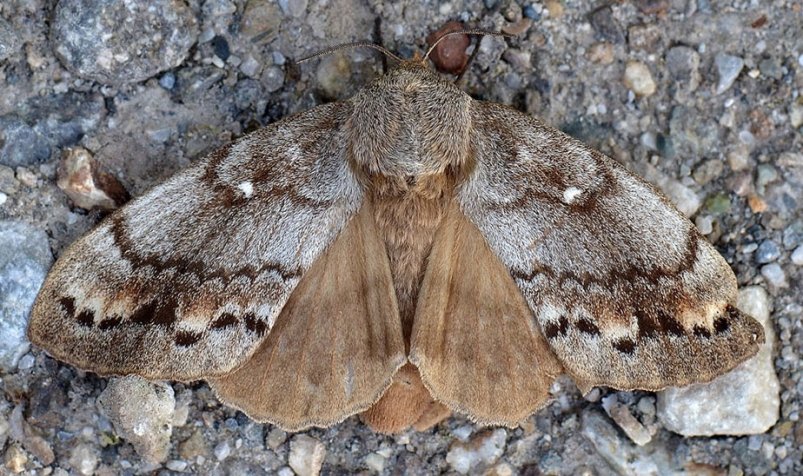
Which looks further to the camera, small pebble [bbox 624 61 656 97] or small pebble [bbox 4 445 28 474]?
small pebble [bbox 624 61 656 97]

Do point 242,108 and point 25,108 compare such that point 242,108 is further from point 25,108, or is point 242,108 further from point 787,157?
point 787,157

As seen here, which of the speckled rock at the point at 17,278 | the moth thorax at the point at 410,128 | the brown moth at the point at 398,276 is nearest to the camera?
the brown moth at the point at 398,276

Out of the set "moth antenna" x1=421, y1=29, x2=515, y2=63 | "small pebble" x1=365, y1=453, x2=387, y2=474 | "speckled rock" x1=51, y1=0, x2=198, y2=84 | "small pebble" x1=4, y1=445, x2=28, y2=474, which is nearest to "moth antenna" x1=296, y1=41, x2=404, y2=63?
"moth antenna" x1=421, y1=29, x2=515, y2=63

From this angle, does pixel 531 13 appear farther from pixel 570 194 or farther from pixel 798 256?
pixel 798 256

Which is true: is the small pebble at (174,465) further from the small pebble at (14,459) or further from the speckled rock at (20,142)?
the speckled rock at (20,142)

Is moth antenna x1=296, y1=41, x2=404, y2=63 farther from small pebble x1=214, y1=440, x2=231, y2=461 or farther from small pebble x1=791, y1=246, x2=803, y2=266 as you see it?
small pebble x1=791, y1=246, x2=803, y2=266

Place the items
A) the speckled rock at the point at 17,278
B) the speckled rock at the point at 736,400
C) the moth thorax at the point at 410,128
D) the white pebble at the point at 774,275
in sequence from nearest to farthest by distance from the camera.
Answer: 1. the moth thorax at the point at 410,128
2. the speckled rock at the point at 17,278
3. the speckled rock at the point at 736,400
4. the white pebble at the point at 774,275

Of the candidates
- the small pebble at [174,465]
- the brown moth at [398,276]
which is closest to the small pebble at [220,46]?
the brown moth at [398,276]

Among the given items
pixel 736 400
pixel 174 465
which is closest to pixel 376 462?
pixel 174 465
